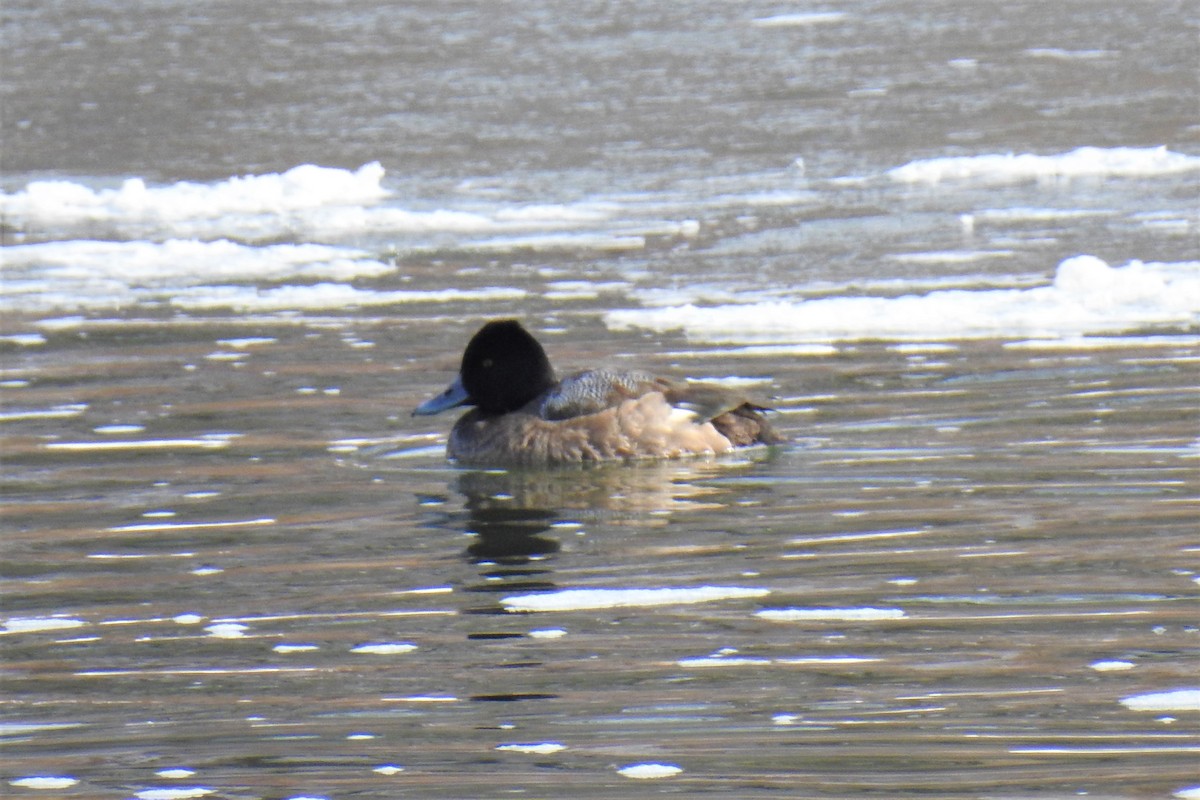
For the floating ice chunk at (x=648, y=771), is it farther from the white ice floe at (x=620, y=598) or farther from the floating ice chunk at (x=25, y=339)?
the floating ice chunk at (x=25, y=339)

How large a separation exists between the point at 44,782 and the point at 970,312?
299 inches

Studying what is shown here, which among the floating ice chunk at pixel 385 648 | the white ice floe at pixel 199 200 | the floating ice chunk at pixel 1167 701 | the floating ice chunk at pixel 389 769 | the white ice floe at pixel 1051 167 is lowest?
the floating ice chunk at pixel 1167 701

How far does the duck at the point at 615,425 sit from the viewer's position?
28.4ft

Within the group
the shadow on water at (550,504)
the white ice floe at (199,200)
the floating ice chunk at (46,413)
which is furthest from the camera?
the white ice floe at (199,200)

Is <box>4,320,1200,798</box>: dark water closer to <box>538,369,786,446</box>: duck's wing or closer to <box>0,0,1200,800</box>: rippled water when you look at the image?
<box>0,0,1200,800</box>: rippled water

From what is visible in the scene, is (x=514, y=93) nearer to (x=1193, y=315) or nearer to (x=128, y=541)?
(x=1193, y=315)

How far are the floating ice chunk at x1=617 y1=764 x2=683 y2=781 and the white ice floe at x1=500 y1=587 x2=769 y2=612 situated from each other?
5.04 ft

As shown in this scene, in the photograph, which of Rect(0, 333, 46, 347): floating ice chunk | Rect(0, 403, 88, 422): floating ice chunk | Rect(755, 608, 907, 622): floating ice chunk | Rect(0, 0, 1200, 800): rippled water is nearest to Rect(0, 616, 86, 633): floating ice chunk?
Rect(0, 0, 1200, 800): rippled water

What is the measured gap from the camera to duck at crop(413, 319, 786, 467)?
28.4 feet

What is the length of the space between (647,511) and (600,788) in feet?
10.7

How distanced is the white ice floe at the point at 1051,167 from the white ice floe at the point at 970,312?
4.67 meters

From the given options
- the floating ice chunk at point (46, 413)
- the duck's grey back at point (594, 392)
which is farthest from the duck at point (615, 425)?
the floating ice chunk at point (46, 413)

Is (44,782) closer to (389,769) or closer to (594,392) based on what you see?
(389,769)

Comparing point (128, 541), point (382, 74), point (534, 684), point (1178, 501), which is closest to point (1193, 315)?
point (1178, 501)
